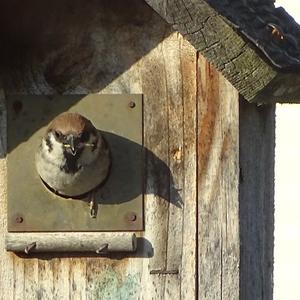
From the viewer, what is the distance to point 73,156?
3404 mm

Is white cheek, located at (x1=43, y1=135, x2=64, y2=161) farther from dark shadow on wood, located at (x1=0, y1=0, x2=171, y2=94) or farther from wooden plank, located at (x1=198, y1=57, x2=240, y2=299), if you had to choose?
wooden plank, located at (x1=198, y1=57, x2=240, y2=299)

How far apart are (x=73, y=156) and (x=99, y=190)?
0.34 feet

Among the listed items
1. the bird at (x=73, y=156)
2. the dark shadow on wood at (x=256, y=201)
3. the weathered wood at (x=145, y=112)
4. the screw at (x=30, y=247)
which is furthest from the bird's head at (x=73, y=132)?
the dark shadow on wood at (x=256, y=201)

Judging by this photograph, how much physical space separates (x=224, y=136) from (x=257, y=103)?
0.33ft

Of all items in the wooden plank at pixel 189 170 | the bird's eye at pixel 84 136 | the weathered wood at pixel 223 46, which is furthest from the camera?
the wooden plank at pixel 189 170

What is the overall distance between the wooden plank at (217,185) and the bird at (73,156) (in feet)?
0.69

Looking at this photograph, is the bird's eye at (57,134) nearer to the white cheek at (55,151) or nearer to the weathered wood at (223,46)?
the white cheek at (55,151)

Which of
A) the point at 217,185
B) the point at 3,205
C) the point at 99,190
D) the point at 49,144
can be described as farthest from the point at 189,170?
the point at 3,205

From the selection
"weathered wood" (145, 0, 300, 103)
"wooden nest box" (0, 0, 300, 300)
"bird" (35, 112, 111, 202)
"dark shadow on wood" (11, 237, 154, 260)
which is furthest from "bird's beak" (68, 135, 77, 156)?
"weathered wood" (145, 0, 300, 103)

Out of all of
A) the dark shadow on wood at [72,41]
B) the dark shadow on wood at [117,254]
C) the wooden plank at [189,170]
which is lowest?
the dark shadow on wood at [117,254]

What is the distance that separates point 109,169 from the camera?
3445 mm

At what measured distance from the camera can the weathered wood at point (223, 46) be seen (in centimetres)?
318

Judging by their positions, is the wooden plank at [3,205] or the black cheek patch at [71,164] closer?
the black cheek patch at [71,164]

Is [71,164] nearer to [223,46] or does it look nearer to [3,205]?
[3,205]
